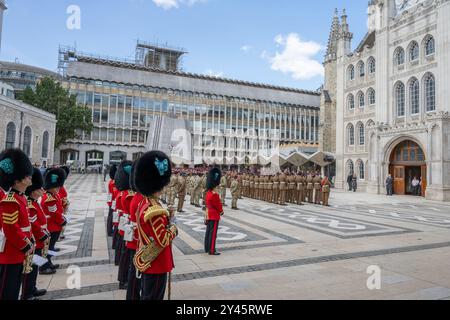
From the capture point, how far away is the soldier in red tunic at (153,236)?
11.5 ft

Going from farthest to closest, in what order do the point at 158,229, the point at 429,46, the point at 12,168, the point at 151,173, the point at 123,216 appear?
the point at 429,46 → the point at 123,216 → the point at 12,168 → the point at 151,173 → the point at 158,229

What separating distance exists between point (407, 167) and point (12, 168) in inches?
1190

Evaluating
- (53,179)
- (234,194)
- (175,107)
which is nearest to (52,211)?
(53,179)

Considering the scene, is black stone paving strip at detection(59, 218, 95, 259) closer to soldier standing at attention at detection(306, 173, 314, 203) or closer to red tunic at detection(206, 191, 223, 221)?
red tunic at detection(206, 191, 223, 221)

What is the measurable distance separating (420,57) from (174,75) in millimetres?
48614

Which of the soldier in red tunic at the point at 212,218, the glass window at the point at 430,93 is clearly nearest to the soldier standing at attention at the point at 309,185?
the soldier in red tunic at the point at 212,218

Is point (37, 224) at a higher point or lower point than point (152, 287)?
higher

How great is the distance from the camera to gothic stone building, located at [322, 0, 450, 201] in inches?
952

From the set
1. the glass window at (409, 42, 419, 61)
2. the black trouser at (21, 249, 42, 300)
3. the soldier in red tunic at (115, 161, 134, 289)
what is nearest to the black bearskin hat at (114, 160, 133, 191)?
the soldier in red tunic at (115, 161, 134, 289)

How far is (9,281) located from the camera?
3.71 metres

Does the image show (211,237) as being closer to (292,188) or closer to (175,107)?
(292,188)
